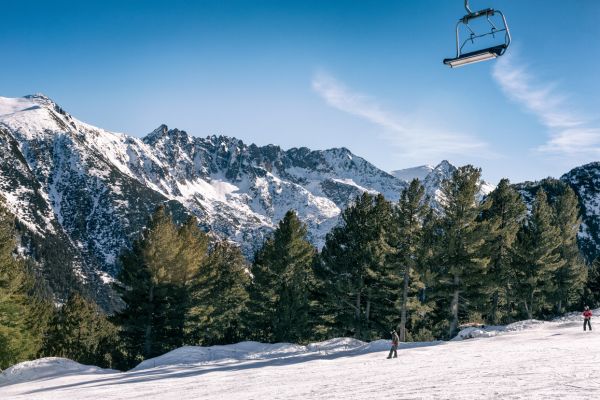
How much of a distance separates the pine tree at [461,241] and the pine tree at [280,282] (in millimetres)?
12111

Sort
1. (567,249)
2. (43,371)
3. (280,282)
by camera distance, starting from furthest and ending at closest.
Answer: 1. (567,249)
2. (280,282)
3. (43,371)

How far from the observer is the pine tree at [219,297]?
42094 millimetres

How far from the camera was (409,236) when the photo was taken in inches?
1319

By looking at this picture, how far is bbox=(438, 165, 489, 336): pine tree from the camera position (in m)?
32.2

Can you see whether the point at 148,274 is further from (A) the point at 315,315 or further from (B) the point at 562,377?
(B) the point at 562,377

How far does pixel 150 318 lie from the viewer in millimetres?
37562

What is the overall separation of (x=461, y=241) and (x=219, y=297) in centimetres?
2716

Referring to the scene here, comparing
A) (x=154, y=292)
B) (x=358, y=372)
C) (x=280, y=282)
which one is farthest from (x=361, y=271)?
(x=154, y=292)

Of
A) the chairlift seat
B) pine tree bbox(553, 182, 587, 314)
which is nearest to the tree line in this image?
pine tree bbox(553, 182, 587, 314)

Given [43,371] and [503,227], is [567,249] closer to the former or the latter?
[503,227]

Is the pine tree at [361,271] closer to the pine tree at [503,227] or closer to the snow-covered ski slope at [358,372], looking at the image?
the snow-covered ski slope at [358,372]

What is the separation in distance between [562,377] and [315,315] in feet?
90.9

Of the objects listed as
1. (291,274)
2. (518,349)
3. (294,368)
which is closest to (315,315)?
(291,274)

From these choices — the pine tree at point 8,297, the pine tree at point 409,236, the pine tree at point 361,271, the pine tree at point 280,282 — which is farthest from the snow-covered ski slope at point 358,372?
the pine tree at point 361,271
